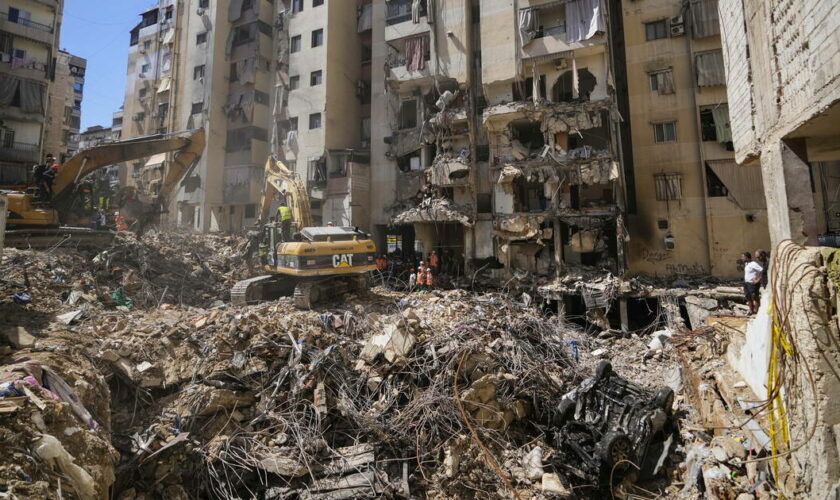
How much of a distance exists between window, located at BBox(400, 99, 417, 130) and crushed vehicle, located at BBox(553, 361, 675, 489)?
1896 centimetres

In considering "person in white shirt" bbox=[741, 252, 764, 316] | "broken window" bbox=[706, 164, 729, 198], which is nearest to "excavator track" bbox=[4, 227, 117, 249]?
"person in white shirt" bbox=[741, 252, 764, 316]

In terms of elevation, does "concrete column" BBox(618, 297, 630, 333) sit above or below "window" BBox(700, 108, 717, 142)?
below

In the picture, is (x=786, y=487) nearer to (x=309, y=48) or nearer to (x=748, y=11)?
(x=748, y=11)

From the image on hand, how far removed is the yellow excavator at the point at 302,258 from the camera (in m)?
11.6

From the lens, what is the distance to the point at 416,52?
69.6 feet

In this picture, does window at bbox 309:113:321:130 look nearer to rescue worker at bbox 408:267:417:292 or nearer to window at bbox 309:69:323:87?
window at bbox 309:69:323:87

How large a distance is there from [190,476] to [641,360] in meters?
11.5

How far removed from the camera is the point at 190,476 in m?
5.82

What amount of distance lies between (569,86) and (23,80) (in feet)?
109

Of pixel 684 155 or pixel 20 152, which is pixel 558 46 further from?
pixel 20 152

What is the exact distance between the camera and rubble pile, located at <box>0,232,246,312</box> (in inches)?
383

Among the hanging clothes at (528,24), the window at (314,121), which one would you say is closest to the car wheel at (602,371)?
the hanging clothes at (528,24)

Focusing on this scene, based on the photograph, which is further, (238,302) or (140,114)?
(140,114)

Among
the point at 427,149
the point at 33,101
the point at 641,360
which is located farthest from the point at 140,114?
the point at 641,360
